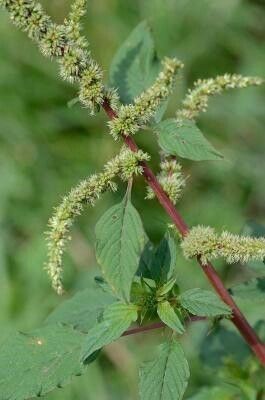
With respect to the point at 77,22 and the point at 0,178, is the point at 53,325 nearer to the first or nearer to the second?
the point at 77,22

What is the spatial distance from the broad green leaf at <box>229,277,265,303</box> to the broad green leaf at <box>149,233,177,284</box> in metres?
0.31

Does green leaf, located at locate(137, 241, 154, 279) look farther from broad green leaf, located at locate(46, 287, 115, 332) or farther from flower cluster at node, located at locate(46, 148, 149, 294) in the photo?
flower cluster at node, located at locate(46, 148, 149, 294)

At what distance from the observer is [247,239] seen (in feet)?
5.37

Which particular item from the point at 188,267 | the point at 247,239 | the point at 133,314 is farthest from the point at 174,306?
the point at 188,267

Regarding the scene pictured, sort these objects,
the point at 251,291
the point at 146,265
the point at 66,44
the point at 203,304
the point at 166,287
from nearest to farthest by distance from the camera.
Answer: the point at 66,44
the point at 203,304
the point at 166,287
the point at 146,265
the point at 251,291

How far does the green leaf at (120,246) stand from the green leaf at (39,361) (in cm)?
29

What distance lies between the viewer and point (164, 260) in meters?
1.80

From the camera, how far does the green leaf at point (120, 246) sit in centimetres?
157

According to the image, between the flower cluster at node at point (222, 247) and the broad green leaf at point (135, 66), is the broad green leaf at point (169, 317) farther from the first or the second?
the broad green leaf at point (135, 66)

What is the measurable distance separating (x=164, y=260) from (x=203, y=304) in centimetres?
19

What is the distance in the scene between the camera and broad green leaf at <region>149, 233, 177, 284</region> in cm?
176

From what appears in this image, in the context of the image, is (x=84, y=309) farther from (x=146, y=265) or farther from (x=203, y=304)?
(x=203, y=304)

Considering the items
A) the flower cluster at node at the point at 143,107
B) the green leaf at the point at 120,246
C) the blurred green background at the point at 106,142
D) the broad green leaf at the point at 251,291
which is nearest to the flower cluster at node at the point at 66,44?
the flower cluster at node at the point at 143,107

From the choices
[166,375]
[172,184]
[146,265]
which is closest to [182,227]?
[172,184]
